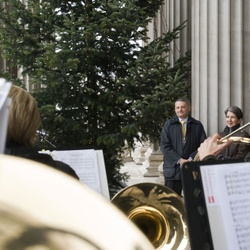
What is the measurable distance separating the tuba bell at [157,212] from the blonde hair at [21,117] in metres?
1.74

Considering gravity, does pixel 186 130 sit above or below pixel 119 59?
below

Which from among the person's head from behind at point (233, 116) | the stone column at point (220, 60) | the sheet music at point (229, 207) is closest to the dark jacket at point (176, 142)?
the person's head from behind at point (233, 116)

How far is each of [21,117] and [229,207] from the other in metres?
0.76

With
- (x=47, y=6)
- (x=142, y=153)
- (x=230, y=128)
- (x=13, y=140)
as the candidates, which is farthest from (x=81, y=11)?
(x=142, y=153)

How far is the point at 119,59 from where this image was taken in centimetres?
1025

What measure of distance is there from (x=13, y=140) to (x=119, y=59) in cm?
799

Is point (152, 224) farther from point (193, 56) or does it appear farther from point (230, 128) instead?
point (193, 56)

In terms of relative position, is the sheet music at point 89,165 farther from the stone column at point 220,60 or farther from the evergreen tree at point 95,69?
the stone column at point 220,60

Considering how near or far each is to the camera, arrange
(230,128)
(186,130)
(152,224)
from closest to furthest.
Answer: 1. (152,224)
2. (230,128)
3. (186,130)

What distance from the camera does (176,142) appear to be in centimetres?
801

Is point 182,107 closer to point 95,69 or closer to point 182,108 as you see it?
point 182,108

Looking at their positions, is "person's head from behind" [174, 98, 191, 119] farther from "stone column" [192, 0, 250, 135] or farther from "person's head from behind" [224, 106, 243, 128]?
"stone column" [192, 0, 250, 135]

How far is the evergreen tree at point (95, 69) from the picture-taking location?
966 centimetres

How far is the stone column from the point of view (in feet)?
30.8
